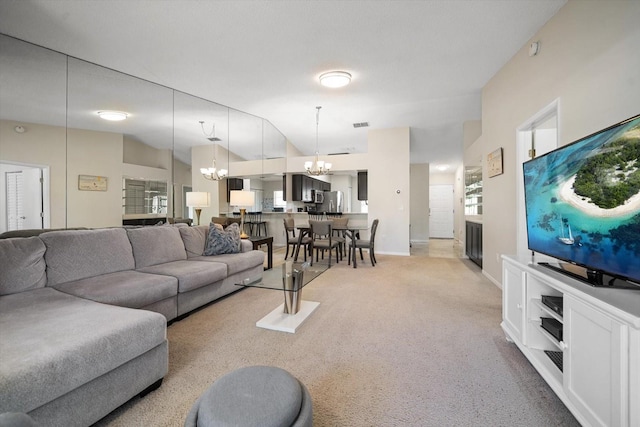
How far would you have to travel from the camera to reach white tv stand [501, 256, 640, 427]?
3.16 feet

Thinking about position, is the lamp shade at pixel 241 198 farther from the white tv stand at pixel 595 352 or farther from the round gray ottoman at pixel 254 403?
the white tv stand at pixel 595 352

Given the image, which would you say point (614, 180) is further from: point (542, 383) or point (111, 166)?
point (111, 166)

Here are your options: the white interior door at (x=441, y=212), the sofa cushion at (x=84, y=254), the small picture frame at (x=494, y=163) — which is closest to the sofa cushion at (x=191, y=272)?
the sofa cushion at (x=84, y=254)

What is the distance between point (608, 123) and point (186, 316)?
Result: 381cm

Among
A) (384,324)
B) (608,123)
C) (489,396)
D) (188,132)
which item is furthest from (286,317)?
(188,132)

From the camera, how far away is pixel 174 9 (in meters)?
2.54

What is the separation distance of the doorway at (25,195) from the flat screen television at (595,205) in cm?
505

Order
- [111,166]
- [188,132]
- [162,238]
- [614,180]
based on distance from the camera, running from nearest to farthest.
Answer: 1. [614,180]
2. [162,238]
3. [111,166]
4. [188,132]

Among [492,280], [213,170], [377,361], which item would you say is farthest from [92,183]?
[492,280]

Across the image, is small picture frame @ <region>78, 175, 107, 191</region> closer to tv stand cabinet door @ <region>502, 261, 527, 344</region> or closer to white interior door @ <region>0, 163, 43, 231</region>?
white interior door @ <region>0, 163, 43, 231</region>

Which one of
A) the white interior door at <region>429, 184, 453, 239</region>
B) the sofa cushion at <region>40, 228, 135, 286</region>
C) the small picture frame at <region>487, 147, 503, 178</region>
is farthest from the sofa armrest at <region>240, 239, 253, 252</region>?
the white interior door at <region>429, 184, 453, 239</region>

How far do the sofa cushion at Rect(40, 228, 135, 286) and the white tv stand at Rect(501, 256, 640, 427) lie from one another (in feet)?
11.1

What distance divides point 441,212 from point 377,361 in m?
9.77

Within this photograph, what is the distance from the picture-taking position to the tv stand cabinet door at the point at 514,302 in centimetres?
182
